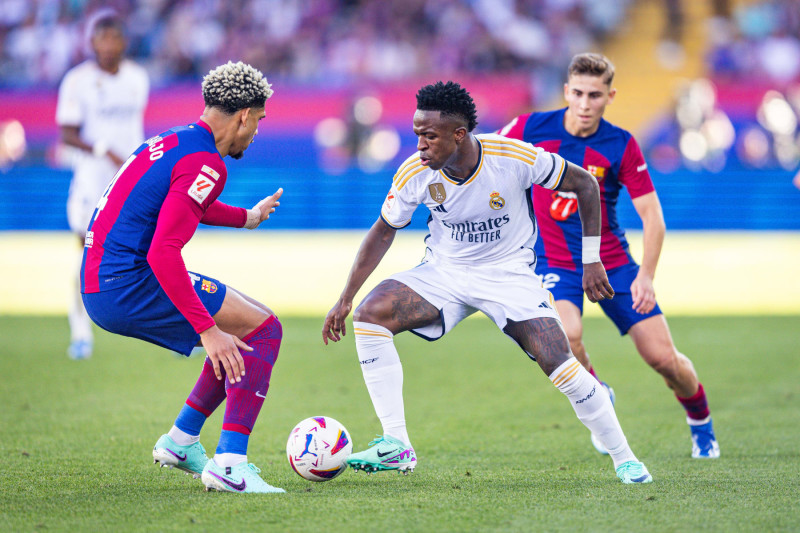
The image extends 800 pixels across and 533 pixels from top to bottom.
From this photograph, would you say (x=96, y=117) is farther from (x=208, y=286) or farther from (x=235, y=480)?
(x=235, y=480)

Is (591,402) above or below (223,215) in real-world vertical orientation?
below

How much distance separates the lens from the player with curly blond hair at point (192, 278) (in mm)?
4477

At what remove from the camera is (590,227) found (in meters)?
5.19

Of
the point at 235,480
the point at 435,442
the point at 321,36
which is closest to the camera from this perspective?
the point at 235,480

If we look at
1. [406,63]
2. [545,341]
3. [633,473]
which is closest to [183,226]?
[545,341]

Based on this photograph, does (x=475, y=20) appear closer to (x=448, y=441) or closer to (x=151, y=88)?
(x=151, y=88)

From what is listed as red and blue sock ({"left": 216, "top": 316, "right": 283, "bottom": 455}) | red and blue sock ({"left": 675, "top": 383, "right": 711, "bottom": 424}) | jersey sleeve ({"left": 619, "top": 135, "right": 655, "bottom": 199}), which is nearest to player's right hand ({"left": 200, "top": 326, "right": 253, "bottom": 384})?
red and blue sock ({"left": 216, "top": 316, "right": 283, "bottom": 455})

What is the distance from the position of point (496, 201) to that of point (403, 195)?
510 millimetres

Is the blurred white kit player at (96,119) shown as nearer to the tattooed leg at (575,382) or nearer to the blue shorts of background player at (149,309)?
the blue shorts of background player at (149,309)

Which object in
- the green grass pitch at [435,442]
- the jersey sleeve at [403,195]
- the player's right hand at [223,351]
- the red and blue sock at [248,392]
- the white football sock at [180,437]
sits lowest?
the green grass pitch at [435,442]

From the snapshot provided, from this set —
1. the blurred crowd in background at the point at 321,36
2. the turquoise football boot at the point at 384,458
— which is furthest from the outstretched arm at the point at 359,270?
the blurred crowd in background at the point at 321,36

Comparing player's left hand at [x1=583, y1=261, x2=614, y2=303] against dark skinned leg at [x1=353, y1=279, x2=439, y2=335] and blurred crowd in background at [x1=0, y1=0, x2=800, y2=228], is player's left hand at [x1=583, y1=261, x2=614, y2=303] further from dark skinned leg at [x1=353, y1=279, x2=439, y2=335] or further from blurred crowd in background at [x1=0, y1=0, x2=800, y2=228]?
blurred crowd in background at [x1=0, y1=0, x2=800, y2=228]

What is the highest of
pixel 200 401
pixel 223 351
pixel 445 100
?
pixel 445 100

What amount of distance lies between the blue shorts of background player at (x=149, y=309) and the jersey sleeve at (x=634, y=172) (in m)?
Result: 2.74
